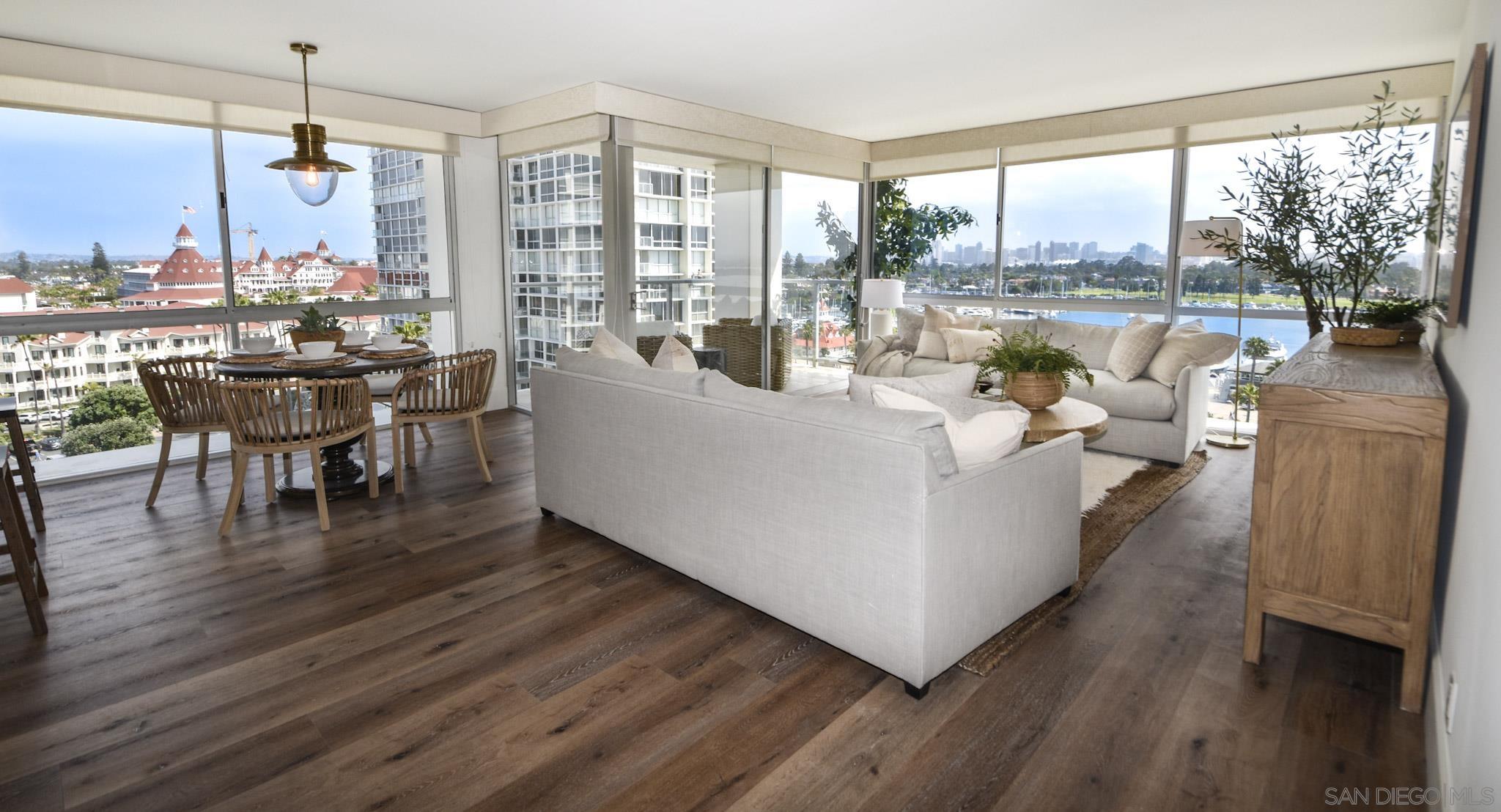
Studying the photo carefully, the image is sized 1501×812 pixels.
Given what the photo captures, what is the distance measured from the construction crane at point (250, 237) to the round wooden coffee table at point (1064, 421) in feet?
16.4

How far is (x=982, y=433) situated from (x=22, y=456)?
3.90m

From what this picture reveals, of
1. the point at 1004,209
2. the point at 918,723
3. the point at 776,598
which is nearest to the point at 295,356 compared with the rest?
the point at 776,598

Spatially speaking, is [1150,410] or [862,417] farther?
[1150,410]

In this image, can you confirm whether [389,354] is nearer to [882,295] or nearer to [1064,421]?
[1064,421]

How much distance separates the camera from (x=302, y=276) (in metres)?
5.61

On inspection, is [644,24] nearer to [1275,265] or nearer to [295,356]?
[295,356]

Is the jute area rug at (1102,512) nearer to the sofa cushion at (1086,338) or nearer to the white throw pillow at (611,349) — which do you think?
the sofa cushion at (1086,338)

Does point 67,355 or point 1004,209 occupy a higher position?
point 1004,209

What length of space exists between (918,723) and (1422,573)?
140 centimetres

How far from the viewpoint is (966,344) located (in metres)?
Result: 6.03

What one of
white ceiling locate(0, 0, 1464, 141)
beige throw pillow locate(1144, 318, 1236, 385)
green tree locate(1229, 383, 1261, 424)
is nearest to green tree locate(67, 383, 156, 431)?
white ceiling locate(0, 0, 1464, 141)

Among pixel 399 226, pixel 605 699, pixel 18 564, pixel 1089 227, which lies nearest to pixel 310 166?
pixel 18 564

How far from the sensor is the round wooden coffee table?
3.41 metres

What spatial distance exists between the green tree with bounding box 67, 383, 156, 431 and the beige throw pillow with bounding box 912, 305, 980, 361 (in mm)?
5217
